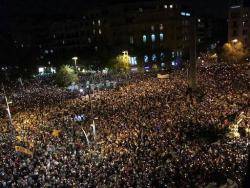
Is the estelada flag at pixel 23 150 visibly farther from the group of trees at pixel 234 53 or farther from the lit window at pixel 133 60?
the lit window at pixel 133 60

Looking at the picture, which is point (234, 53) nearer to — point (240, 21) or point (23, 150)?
point (240, 21)

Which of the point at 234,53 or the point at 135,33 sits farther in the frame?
the point at 135,33

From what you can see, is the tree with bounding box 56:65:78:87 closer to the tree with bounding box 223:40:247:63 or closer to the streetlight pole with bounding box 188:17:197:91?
the streetlight pole with bounding box 188:17:197:91

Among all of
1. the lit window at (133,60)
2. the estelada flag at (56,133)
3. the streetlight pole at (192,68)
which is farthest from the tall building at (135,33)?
the estelada flag at (56,133)

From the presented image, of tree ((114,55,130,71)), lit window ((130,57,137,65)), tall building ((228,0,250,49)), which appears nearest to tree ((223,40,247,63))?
tall building ((228,0,250,49))

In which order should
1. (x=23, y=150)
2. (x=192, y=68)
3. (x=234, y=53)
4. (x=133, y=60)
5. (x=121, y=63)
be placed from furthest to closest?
(x=133, y=60), (x=121, y=63), (x=234, y=53), (x=192, y=68), (x=23, y=150)

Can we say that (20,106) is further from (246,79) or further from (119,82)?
(246,79)

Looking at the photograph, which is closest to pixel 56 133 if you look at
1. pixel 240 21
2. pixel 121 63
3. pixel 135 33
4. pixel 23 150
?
pixel 23 150
